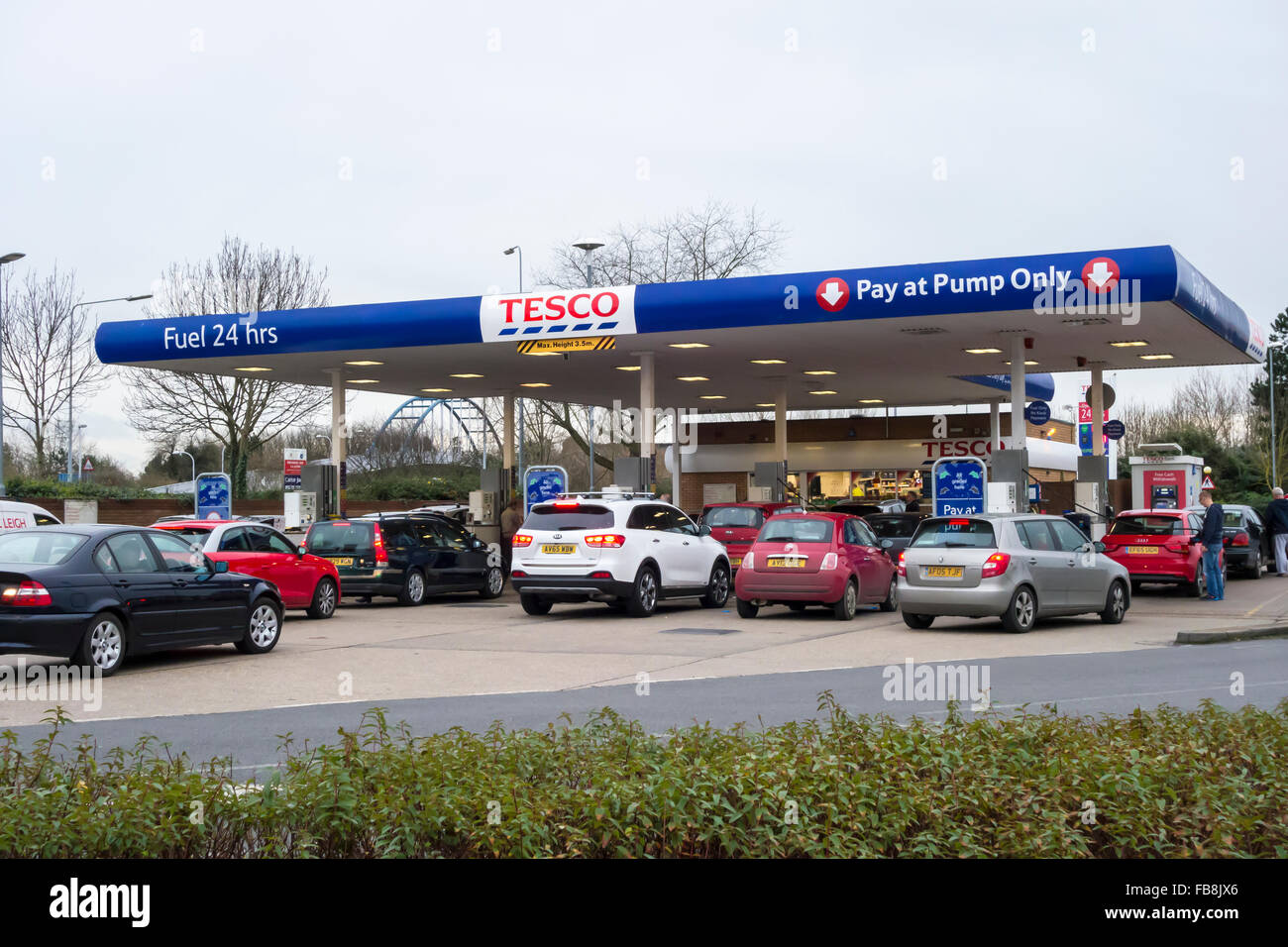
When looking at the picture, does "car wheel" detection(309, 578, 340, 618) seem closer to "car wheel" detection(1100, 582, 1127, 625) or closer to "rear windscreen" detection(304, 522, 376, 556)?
"rear windscreen" detection(304, 522, 376, 556)

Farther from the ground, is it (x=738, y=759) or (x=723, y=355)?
(x=723, y=355)

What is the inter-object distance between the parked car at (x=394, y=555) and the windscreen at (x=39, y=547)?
946 centimetres

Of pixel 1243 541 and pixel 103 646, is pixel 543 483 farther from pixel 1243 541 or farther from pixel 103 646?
pixel 103 646

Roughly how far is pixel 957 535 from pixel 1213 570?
7300mm

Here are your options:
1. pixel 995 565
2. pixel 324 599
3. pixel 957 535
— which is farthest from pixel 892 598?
pixel 324 599

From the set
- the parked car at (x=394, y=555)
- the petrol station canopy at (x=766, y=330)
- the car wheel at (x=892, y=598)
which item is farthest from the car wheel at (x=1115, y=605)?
the parked car at (x=394, y=555)

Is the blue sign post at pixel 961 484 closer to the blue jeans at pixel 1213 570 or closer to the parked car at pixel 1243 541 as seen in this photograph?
the blue jeans at pixel 1213 570

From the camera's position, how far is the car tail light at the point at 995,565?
683 inches

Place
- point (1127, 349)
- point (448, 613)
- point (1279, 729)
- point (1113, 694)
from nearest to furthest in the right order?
point (1279, 729)
point (1113, 694)
point (448, 613)
point (1127, 349)

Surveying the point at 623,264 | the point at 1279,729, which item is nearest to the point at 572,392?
the point at 623,264

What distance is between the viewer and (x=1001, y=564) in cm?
1736

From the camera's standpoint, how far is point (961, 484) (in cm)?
2492
